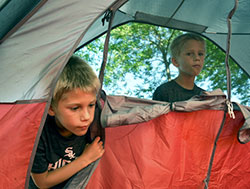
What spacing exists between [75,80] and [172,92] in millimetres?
632

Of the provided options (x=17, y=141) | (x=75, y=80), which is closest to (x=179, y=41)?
(x=75, y=80)

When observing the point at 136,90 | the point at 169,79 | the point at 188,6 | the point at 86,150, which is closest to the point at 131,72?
the point at 136,90

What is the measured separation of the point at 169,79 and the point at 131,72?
0.80ft

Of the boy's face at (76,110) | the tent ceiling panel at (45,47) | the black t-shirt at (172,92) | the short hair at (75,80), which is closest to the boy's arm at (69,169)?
the boy's face at (76,110)

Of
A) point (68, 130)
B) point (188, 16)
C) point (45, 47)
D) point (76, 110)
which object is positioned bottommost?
point (68, 130)

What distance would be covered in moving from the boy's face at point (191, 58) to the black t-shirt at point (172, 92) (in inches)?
4.3

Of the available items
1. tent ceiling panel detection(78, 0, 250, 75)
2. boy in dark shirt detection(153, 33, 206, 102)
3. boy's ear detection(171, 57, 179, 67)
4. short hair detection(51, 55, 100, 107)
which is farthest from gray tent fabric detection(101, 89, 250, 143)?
tent ceiling panel detection(78, 0, 250, 75)

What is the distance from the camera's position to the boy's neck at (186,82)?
5.44 ft

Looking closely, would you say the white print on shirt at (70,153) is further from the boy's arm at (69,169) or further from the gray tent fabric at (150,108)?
the gray tent fabric at (150,108)

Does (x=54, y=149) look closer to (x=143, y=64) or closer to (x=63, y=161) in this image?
(x=63, y=161)

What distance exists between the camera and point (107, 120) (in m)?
1.09

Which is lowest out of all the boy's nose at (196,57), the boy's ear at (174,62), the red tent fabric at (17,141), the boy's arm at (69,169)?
the boy's arm at (69,169)

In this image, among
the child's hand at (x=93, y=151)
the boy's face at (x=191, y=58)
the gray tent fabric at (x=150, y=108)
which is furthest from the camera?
the boy's face at (x=191, y=58)

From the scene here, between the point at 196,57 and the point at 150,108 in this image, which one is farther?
the point at 196,57
